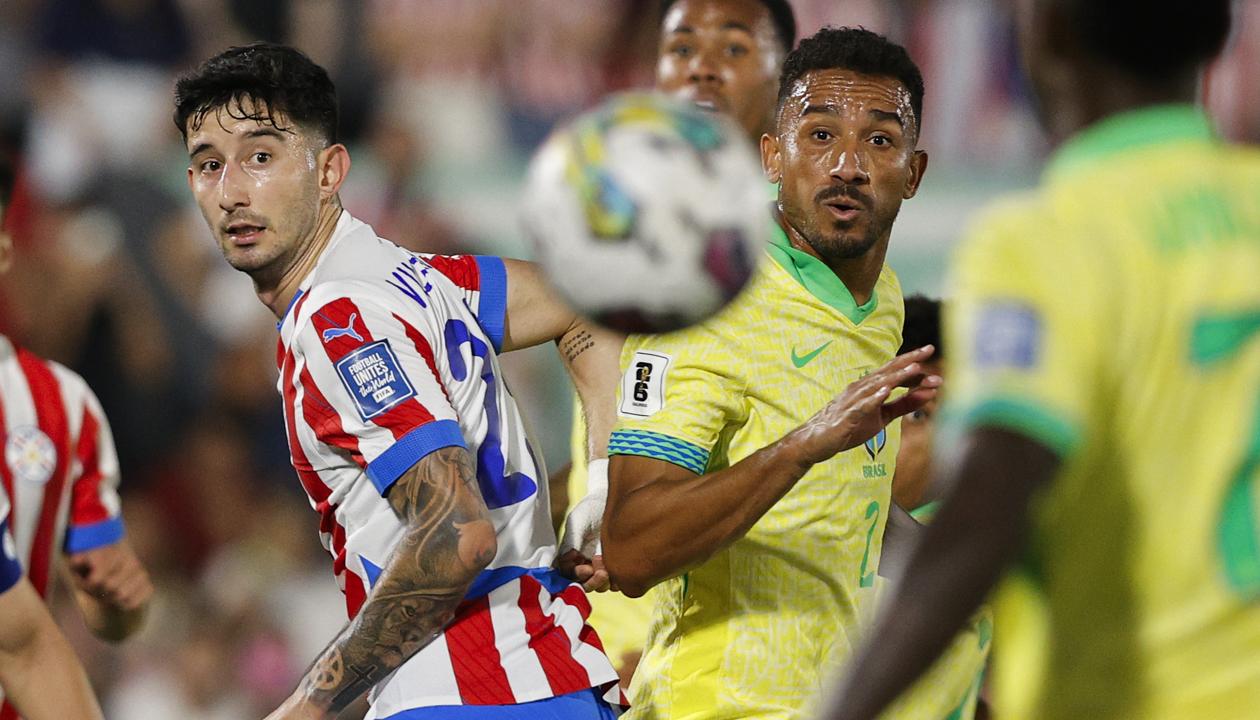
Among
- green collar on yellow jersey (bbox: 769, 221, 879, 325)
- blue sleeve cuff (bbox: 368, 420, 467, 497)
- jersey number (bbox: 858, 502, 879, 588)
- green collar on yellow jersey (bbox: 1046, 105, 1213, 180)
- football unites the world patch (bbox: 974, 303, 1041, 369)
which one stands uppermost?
green collar on yellow jersey (bbox: 1046, 105, 1213, 180)

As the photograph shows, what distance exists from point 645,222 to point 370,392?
745 mm

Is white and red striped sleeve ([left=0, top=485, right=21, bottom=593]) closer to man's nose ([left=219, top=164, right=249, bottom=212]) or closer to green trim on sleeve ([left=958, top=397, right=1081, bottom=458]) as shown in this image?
man's nose ([left=219, top=164, right=249, bottom=212])

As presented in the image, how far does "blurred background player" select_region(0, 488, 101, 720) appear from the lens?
4.12 meters

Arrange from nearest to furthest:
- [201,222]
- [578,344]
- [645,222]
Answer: [645,222]
[578,344]
[201,222]

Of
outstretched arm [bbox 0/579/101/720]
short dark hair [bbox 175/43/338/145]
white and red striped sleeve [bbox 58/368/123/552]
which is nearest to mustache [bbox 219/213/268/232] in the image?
short dark hair [bbox 175/43/338/145]

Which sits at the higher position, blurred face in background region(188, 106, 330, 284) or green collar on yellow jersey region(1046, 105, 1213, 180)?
green collar on yellow jersey region(1046, 105, 1213, 180)

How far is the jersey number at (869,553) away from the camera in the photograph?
145 inches

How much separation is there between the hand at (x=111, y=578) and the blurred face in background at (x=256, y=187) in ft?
5.47

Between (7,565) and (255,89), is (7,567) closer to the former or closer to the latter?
(7,565)

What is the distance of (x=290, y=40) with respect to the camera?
9453mm

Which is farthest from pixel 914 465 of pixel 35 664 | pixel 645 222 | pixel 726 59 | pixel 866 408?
pixel 35 664

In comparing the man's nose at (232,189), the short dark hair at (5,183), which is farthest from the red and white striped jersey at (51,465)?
the man's nose at (232,189)

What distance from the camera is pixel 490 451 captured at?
12.0 ft

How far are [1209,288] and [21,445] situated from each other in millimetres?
3875
